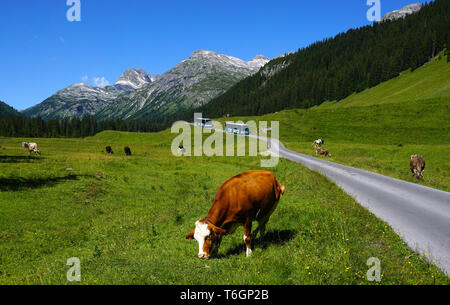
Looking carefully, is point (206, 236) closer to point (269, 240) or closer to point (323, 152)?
point (269, 240)

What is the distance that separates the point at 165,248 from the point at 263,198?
492 centimetres

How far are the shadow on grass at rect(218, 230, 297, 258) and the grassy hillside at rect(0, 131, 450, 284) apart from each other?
0.04m

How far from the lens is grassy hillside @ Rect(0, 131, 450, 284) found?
7031 millimetres

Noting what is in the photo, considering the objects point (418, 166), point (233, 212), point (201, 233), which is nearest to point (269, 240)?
point (233, 212)

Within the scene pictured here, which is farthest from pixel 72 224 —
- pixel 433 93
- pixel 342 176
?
pixel 433 93

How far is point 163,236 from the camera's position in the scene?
44.0 ft

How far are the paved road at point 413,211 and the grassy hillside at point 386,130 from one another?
18.2m

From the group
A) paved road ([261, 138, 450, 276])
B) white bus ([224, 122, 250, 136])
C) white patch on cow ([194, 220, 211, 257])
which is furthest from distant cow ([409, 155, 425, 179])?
white bus ([224, 122, 250, 136])

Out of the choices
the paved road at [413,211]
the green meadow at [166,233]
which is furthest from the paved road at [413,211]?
the green meadow at [166,233]

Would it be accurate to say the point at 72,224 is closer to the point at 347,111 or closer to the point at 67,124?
the point at 347,111

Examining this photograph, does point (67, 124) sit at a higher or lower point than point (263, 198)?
higher

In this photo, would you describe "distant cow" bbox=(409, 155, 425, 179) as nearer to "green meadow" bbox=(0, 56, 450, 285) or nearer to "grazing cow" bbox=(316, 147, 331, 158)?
"green meadow" bbox=(0, 56, 450, 285)

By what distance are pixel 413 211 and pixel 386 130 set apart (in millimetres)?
63360

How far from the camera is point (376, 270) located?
22.1ft
